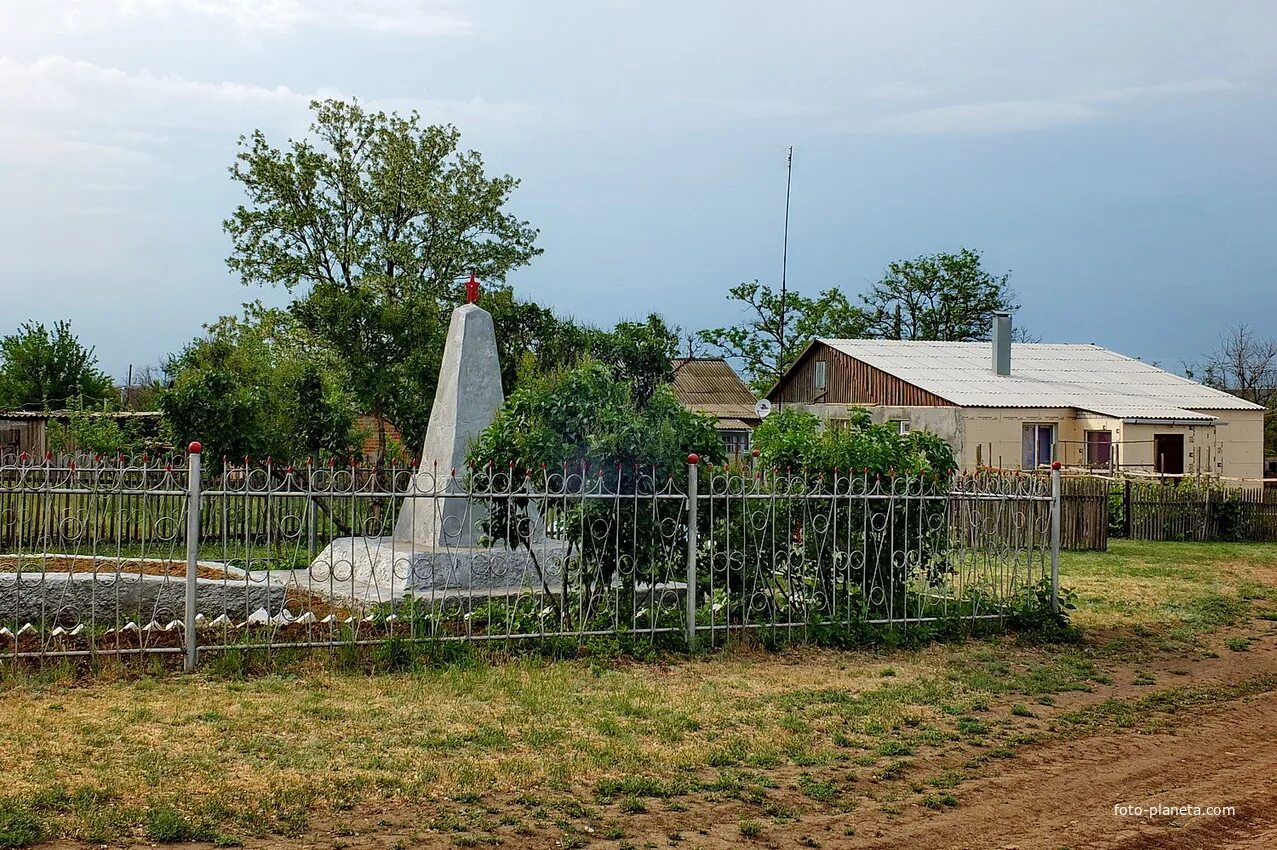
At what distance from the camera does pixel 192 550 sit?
314 inches

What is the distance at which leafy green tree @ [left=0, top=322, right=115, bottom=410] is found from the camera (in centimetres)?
3128

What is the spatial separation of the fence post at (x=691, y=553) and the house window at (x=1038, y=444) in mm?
21123

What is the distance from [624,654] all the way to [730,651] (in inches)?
35.2

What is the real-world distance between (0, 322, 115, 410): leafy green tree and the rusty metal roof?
25.4 m

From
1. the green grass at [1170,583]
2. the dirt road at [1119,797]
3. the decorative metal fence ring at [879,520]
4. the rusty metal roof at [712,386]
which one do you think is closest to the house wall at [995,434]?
the green grass at [1170,583]

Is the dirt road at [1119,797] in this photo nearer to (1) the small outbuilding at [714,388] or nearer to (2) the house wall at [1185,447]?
(2) the house wall at [1185,447]

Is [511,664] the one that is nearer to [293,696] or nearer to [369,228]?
[293,696]

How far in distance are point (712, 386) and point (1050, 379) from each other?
22849mm

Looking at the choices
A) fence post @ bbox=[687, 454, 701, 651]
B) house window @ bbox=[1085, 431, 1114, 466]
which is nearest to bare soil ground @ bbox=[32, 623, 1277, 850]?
fence post @ bbox=[687, 454, 701, 651]

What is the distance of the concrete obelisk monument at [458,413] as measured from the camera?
11.1 m

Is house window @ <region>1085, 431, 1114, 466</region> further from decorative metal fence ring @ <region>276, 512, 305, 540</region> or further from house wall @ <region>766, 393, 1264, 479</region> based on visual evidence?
decorative metal fence ring @ <region>276, 512, 305, 540</region>

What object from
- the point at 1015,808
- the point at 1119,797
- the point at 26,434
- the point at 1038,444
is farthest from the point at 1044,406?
the point at 1015,808

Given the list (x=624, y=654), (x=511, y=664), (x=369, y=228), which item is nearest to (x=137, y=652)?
(x=511, y=664)

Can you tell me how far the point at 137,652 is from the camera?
26.2ft
